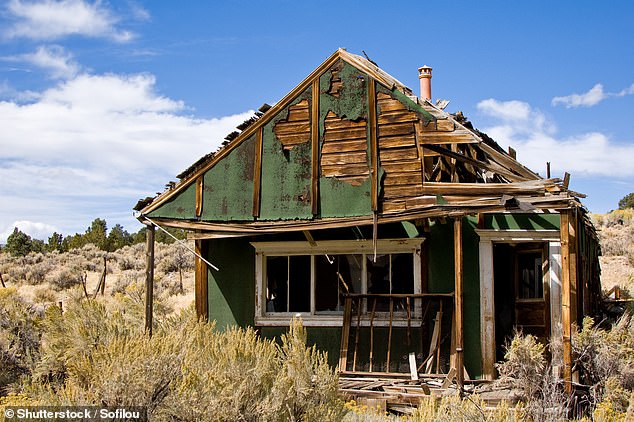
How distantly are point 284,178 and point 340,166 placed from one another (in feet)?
3.37

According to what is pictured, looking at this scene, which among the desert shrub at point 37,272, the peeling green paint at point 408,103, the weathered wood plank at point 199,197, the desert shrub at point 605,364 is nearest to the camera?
the desert shrub at point 605,364

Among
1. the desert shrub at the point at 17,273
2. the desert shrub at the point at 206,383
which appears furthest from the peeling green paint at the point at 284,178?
the desert shrub at the point at 17,273

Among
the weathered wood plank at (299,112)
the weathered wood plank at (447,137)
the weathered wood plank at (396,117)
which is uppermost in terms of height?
the weathered wood plank at (299,112)

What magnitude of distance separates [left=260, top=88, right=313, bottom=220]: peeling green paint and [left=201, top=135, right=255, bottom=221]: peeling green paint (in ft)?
0.92

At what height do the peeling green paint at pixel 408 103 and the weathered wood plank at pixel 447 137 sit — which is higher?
the peeling green paint at pixel 408 103

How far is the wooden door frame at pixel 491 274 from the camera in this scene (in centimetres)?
1197

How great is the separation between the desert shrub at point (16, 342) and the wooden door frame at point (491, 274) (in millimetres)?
8071

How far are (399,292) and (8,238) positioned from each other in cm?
3270

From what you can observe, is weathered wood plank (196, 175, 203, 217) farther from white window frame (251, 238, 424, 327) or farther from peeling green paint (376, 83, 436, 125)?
peeling green paint (376, 83, 436, 125)

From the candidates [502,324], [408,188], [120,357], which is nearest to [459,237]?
[408,188]

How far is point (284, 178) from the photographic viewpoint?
12.4 meters

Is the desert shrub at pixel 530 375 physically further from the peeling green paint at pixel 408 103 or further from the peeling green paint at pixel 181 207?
the peeling green paint at pixel 181 207

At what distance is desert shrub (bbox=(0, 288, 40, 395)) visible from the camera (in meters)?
13.2

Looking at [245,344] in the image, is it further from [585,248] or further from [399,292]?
[585,248]
